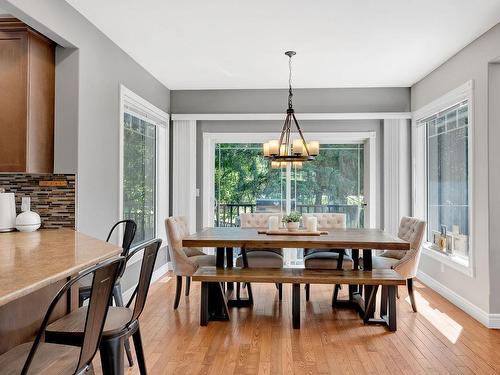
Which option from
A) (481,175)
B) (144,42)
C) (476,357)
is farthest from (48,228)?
(481,175)

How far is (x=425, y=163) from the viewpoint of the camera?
5613 millimetres

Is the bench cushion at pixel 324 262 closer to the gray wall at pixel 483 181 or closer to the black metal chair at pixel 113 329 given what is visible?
the gray wall at pixel 483 181

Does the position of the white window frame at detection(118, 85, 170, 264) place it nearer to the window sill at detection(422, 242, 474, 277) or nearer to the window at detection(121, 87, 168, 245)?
the window at detection(121, 87, 168, 245)

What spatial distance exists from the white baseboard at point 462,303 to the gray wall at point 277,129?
105 centimetres

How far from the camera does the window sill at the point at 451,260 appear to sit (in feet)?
13.6

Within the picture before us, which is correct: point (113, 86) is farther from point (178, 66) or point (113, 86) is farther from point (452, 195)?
point (452, 195)

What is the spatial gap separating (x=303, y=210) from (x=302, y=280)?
2.66m

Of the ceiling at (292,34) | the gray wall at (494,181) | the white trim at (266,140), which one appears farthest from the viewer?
the white trim at (266,140)

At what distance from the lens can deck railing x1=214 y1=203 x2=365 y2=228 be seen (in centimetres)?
615

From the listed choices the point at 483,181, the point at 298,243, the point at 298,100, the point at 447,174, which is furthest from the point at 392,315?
the point at 298,100

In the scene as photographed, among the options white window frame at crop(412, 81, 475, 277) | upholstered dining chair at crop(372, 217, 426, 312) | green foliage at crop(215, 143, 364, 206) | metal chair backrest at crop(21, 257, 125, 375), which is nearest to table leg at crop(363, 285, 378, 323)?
upholstered dining chair at crop(372, 217, 426, 312)

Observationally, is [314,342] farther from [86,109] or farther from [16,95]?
[16,95]

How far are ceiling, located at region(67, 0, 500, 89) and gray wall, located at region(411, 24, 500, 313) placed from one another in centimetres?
18

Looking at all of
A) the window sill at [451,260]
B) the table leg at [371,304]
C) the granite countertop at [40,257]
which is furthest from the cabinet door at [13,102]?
the window sill at [451,260]
